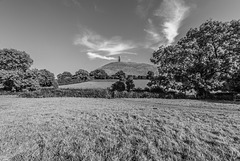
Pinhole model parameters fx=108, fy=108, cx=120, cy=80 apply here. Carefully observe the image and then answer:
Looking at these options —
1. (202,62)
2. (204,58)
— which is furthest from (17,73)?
(204,58)

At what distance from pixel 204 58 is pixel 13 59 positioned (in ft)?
119

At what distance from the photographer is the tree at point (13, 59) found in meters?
24.2

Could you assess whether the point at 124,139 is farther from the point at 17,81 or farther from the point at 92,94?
the point at 17,81

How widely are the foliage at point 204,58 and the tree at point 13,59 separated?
99.6 ft

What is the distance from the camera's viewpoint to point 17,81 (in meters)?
18.6

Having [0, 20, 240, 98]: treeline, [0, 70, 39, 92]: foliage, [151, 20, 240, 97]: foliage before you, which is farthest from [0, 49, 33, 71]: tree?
[151, 20, 240, 97]: foliage

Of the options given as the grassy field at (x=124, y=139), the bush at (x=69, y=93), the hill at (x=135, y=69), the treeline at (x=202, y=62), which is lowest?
the grassy field at (x=124, y=139)

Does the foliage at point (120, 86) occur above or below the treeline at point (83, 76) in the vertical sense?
below

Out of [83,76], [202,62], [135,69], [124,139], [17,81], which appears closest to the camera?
[124,139]

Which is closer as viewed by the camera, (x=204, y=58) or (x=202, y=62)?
(x=202, y=62)

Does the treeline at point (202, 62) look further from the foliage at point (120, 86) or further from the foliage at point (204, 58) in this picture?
the foliage at point (120, 86)

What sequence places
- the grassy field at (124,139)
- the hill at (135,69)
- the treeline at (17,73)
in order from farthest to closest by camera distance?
the hill at (135,69), the treeline at (17,73), the grassy field at (124,139)

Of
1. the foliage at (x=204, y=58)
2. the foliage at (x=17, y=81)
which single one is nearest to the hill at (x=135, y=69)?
the foliage at (x=204, y=58)

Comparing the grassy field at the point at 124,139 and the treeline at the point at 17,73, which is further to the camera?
the treeline at the point at 17,73
